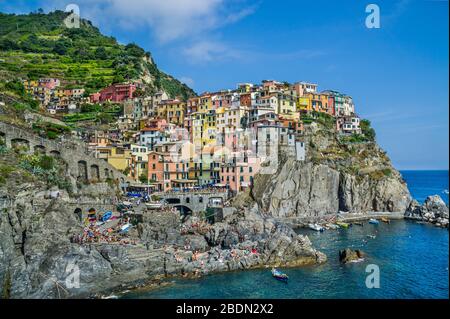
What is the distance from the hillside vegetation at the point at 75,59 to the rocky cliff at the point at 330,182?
114 feet

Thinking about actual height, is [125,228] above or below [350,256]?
above

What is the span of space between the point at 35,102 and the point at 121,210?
27824 millimetres

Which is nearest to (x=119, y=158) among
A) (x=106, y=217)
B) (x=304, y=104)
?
(x=106, y=217)

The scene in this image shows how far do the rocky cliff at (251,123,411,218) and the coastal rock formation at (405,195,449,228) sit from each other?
1.51m

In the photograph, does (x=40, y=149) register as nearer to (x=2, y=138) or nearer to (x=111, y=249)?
(x=2, y=138)

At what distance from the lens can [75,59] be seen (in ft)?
283

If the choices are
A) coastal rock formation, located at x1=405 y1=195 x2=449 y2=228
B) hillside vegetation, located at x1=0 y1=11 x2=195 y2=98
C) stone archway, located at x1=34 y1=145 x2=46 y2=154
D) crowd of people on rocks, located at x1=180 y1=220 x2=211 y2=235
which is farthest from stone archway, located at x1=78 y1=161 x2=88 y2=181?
coastal rock formation, located at x1=405 y1=195 x2=449 y2=228

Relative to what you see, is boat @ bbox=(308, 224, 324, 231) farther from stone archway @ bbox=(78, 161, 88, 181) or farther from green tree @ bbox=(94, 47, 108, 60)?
green tree @ bbox=(94, 47, 108, 60)

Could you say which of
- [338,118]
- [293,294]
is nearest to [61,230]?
[293,294]

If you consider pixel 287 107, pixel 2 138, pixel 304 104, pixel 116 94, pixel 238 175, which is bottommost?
pixel 238 175

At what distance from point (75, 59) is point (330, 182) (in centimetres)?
6008

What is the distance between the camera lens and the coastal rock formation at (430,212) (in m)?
48.0

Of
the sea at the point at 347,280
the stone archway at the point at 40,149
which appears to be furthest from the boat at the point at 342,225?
the stone archway at the point at 40,149

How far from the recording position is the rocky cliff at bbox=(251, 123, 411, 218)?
47594 millimetres
